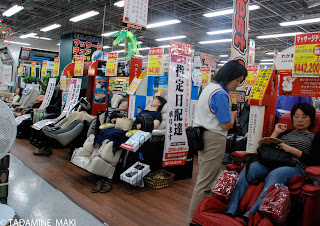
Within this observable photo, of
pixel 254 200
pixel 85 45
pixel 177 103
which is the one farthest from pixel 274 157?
pixel 85 45

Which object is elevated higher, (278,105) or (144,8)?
(144,8)

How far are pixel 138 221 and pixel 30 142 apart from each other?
4.58m

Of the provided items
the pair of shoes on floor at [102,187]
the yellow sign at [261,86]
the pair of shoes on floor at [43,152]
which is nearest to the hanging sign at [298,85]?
the yellow sign at [261,86]

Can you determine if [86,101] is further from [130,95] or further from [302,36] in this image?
[302,36]

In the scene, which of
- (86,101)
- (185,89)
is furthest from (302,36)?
Answer: (86,101)

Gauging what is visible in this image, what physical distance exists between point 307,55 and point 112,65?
415cm

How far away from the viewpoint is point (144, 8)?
5840mm

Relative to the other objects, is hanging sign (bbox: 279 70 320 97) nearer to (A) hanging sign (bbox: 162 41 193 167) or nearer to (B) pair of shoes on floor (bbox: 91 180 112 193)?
(A) hanging sign (bbox: 162 41 193 167)

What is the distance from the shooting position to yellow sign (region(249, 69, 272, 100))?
285 centimetres

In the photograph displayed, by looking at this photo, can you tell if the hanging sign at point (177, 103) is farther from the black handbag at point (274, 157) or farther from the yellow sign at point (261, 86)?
the black handbag at point (274, 157)

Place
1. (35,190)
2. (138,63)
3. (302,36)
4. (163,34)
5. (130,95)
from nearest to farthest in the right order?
(302,36) < (35,190) < (130,95) < (138,63) < (163,34)

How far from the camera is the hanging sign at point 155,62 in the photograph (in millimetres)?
5020

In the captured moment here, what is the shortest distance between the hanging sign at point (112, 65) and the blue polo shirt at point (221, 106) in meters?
3.96

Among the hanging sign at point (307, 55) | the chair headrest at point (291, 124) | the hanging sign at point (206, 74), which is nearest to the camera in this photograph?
the chair headrest at point (291, 124)
